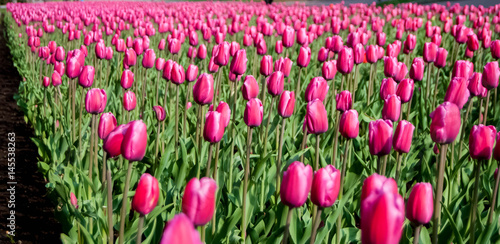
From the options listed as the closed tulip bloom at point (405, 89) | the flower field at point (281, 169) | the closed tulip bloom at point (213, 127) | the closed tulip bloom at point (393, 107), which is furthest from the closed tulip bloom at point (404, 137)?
the closed tulip bloom at point (405, 89)

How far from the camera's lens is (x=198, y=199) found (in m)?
1.14

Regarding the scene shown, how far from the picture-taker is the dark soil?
111 inches

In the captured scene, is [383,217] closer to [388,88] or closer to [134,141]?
[134,141]

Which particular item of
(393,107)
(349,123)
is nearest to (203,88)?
(349,123)

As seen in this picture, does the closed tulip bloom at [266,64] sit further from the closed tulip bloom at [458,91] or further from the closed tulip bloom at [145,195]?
the closed tulip bloom at [145,195]

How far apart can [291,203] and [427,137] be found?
2224mm

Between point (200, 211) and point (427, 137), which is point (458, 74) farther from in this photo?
point (200, 211)

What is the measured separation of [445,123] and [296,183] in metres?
0.70

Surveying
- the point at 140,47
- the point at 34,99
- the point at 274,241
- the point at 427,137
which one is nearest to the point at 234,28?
the point at 140,47

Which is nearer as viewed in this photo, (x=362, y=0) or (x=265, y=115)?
(x=265, y=115)

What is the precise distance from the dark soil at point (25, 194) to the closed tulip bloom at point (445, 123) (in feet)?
6.99

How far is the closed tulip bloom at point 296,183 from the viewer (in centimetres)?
124

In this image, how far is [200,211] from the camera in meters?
1.15

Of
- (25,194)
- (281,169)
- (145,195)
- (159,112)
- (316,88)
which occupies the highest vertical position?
(316,88)
